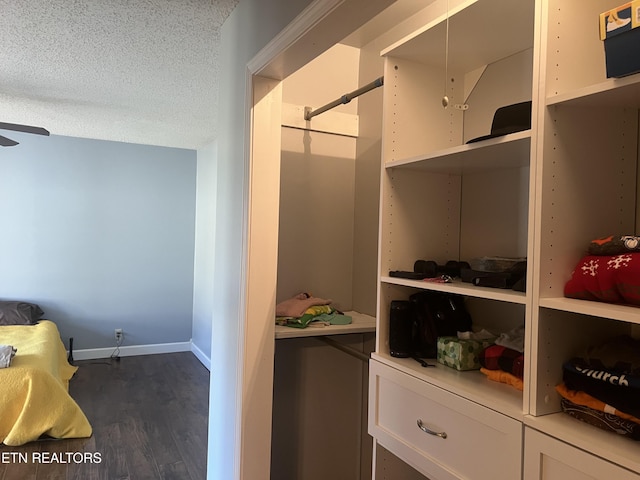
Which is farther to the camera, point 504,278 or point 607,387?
point 504,278

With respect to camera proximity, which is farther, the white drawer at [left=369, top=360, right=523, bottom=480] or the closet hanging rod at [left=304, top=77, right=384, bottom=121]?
the closet hanging rod at [left=304, top=77, right=384, bottom=121]

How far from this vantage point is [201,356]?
17.1 ft

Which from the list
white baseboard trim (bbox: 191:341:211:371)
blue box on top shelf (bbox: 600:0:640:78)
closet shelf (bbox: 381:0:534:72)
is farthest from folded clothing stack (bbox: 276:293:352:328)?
white baseboard trim (bbox: 191:341:211:371)

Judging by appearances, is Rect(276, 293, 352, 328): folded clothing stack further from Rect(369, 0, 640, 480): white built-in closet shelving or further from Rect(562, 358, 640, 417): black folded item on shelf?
Rect(562, 358, 640, 417): black folded item on shelf

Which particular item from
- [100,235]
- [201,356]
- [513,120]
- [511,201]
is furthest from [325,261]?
[100,235]

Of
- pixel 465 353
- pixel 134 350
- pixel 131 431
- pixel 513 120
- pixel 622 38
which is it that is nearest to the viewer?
pixel 622 38

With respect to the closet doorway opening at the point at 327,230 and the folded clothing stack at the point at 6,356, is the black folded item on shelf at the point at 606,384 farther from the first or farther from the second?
the folded clothing stack at the point at 6,356

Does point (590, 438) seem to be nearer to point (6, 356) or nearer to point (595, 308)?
point (595, 308)

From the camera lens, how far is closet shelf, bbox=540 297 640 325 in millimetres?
798

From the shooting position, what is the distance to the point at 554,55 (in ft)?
3.29

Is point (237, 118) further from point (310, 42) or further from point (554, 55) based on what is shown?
point (554, 55)

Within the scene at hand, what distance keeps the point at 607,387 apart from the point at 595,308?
0.18 metres

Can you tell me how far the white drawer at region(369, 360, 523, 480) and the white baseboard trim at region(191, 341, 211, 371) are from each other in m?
3.75

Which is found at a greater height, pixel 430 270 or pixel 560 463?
pixel 430 270
